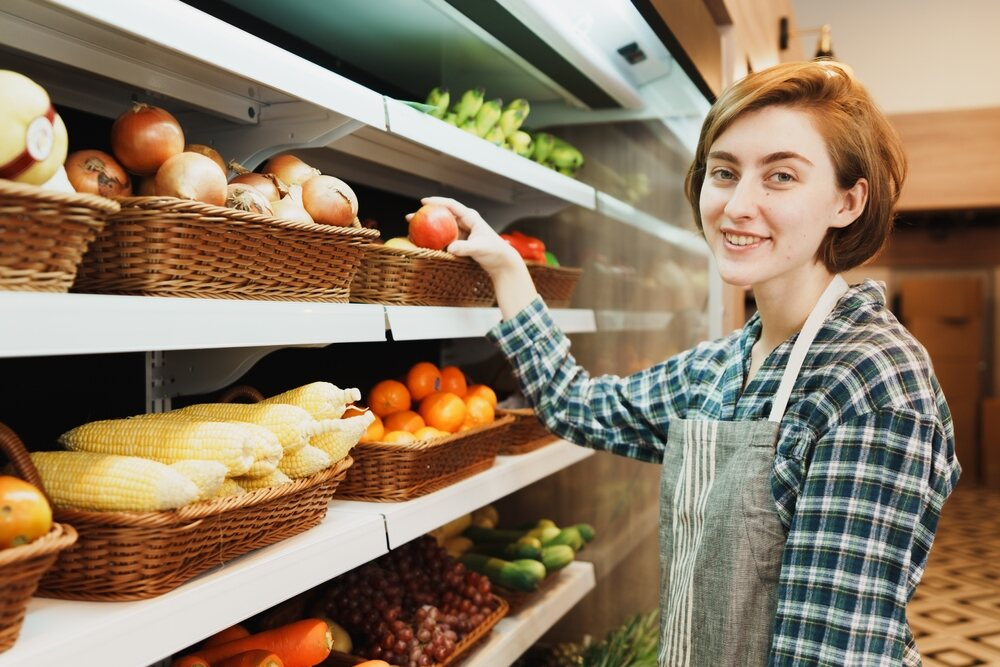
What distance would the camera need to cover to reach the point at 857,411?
1398 mm

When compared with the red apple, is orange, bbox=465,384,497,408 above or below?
below

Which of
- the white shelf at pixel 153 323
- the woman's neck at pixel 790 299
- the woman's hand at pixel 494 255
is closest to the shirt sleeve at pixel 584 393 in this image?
the woman's hand at pixel 494 255

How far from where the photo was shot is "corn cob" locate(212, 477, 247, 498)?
1251 millimetres

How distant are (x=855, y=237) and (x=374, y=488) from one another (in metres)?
1.02

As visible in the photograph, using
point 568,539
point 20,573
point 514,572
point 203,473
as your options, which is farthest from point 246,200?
point 568,539

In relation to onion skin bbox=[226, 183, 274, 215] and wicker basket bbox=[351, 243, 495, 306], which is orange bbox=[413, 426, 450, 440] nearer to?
wicker basket bbox=[351, 243, 495, 306]

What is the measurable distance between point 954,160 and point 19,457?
237 inches

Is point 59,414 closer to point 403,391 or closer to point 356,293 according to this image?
point 356,293

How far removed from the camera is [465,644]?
77.5 inches

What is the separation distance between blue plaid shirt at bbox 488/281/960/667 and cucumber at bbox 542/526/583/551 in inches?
49.1

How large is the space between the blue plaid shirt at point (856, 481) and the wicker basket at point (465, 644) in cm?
75

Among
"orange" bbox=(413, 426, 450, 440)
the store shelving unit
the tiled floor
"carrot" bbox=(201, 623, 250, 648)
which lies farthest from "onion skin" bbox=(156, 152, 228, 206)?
the tiled floor

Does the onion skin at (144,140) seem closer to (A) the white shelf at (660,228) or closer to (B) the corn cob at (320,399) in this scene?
(B) the corn cob at (320,399)

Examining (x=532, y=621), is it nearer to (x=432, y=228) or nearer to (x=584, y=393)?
(x=584, y=393)
